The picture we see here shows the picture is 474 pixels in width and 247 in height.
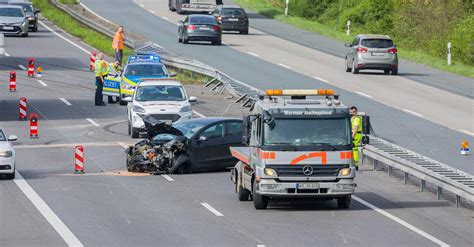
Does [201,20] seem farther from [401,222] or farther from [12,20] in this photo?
[401,222]

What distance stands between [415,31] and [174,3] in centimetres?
1611

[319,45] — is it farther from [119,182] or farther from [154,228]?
[154,228]

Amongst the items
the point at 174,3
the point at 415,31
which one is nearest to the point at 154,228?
the point at 415,31

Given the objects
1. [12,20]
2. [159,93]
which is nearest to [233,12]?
[12,20]

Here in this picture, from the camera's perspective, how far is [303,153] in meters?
22.9

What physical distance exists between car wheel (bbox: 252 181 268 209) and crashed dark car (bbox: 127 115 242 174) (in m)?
6.20

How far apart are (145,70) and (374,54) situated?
12435 mm

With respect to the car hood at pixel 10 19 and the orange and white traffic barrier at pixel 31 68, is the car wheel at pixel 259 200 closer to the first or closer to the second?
the orange and white traffic barrier at pixel 31 68

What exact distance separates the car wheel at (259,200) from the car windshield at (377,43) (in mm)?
30525

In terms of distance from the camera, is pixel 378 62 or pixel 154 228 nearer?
pixel 154 228

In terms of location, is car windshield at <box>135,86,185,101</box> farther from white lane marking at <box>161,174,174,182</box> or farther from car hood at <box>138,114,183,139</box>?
white lane marking at <box>161,174,174,182</box>

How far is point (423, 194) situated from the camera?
26.6 m

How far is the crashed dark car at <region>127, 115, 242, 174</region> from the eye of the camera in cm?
2966

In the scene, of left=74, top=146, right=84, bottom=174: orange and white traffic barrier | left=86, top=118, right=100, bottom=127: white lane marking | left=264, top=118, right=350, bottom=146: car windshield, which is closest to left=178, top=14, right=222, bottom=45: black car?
left=86, top=118, right=100, bottom=127: white lane marking
